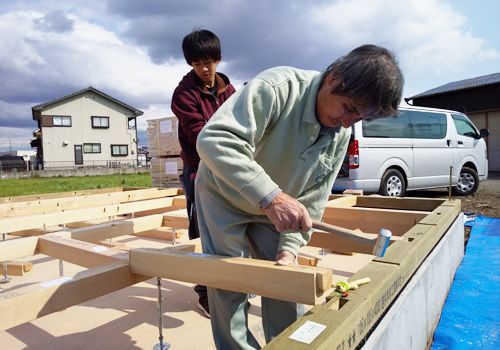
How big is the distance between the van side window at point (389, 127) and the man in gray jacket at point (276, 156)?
14.2 feet

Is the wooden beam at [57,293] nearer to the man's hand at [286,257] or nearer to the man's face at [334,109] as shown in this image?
the man's hand at [286,257]

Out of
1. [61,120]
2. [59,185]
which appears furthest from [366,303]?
[61,120]

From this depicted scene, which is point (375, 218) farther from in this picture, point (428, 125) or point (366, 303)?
point (428, 125)

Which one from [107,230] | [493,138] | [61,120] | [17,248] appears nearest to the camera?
[17,248]

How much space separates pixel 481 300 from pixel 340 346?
6.49 ft

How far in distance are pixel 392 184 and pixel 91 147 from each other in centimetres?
2397

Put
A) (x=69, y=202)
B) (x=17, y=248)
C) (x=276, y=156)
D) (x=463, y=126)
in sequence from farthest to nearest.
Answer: (x=463, y=126) → (x=69, y=202) → (x=17, y=248) → (x=276, y=156)

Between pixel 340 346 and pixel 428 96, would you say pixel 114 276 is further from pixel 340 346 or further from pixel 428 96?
pixel 428 96

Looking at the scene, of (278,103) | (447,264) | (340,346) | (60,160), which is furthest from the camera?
(60,160)

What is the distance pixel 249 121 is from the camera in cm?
117

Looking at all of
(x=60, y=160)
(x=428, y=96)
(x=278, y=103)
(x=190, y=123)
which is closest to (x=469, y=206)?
(x=190, y=123)

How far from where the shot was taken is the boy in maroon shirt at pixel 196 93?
2137 millimetres

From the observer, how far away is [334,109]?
1255 mm

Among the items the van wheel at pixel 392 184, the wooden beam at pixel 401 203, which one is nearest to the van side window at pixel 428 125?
the van wheel at pixel 392 184
